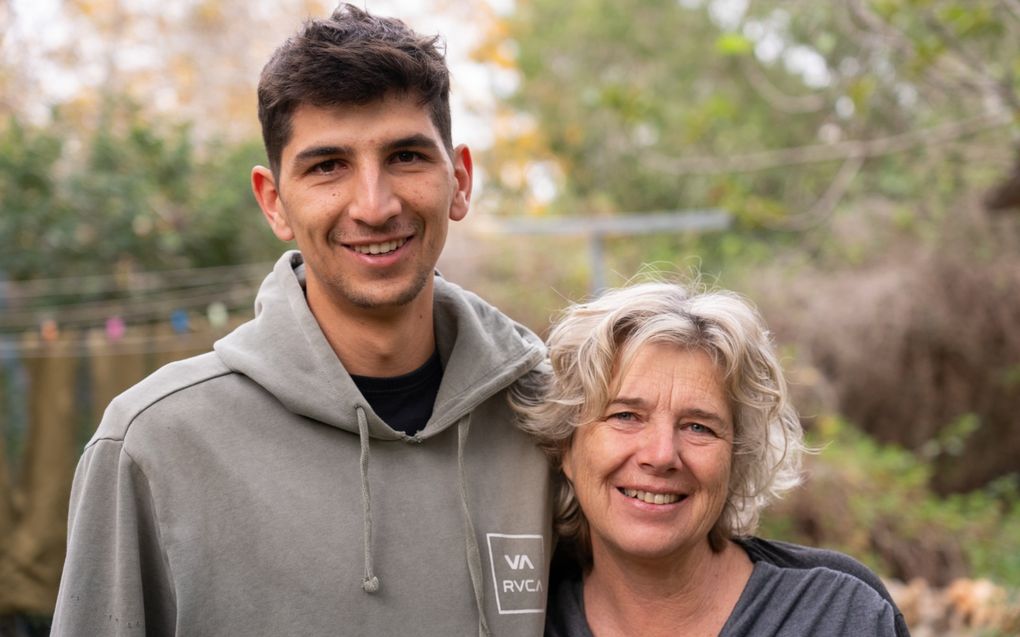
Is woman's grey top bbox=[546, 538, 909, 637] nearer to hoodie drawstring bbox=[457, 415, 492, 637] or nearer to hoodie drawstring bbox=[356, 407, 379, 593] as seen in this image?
hoodie drawstring bbox=[457, 415, 492, 637]

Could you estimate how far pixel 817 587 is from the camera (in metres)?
2.28

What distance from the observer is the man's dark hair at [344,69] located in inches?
81.2

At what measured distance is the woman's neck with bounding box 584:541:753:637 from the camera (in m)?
2.33

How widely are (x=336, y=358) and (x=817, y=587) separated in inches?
41.6

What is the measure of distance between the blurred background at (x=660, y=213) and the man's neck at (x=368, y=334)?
0.63 m

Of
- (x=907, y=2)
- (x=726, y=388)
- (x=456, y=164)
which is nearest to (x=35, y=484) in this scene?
(x=456, y=164)

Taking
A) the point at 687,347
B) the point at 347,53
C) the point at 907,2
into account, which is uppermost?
the point at 907,2

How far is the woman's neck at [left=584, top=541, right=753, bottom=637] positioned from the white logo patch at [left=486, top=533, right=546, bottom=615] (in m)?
0.17

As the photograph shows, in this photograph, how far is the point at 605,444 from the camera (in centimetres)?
228

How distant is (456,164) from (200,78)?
37.4ft

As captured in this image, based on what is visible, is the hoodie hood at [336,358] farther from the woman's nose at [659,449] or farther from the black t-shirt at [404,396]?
the woman's nose at [659,449]

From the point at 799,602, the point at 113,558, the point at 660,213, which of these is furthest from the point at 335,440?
the point at 660,213

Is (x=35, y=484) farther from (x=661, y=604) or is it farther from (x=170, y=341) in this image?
(x=661, y=604)

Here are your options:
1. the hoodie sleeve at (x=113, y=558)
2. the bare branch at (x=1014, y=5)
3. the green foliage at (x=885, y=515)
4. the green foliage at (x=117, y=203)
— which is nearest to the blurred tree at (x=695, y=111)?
the green foliage at (x=885, y=515)
